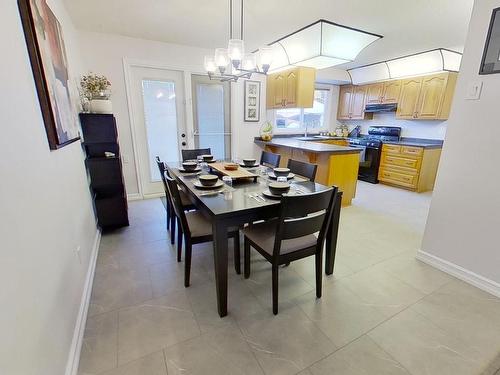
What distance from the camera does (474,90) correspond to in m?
1.84

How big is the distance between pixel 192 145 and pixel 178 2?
2.17 meters

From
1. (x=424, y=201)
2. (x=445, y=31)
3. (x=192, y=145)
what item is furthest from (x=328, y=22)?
(x=424, y=201)

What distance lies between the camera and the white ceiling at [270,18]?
2.44 metres

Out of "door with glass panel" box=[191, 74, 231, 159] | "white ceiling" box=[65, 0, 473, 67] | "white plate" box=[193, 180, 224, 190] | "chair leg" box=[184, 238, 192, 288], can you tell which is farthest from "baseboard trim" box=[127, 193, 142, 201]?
"chair leg" box=[184, 238, 192, 288]

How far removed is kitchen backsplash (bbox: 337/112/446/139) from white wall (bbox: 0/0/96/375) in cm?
582

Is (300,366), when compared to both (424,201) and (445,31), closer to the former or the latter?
(424,201)

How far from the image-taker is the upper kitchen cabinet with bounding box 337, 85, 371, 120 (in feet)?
18.5

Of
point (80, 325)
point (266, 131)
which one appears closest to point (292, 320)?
point (80, 325)

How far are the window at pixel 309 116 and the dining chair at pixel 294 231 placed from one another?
4.02m

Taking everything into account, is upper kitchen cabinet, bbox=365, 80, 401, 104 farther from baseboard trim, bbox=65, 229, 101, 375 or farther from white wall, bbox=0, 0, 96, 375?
baseboard trim, bbox=65, 229, 101, 375

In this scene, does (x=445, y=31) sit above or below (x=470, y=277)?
above

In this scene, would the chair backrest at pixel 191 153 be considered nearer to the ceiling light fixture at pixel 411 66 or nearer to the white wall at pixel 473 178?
the white wall at pixel 473 178

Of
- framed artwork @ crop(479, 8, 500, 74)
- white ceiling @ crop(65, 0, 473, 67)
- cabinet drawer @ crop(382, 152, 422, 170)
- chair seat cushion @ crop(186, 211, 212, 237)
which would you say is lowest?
chair seat cushion @ crop(186, 211, 212, 237)

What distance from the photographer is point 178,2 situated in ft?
7.97
